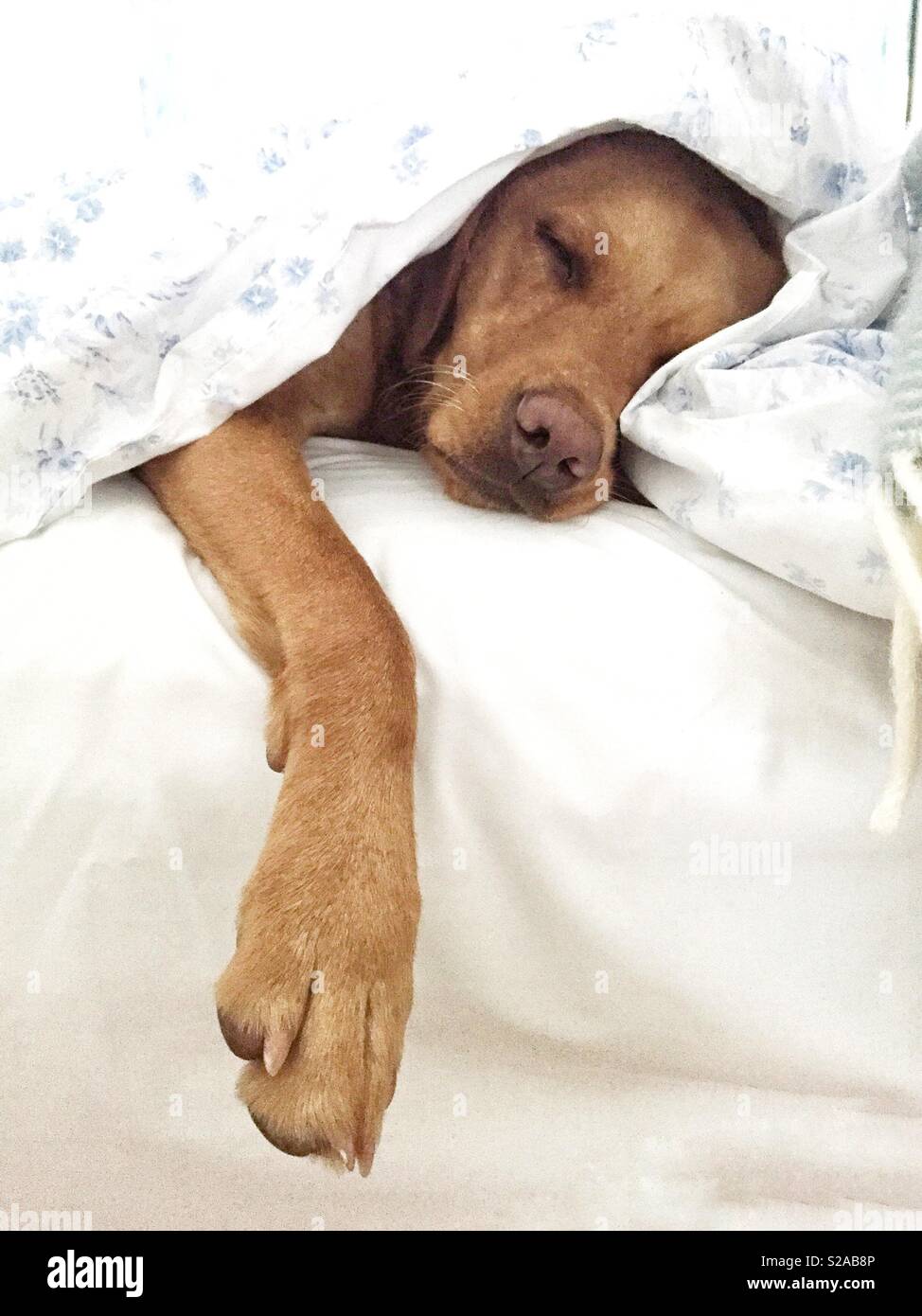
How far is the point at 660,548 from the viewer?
1.15 meters

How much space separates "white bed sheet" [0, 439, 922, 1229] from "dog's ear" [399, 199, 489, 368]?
683 millimetres

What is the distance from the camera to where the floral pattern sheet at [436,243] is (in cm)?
116

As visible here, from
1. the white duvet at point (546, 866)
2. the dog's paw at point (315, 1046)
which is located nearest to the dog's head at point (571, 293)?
the white duvet at point (546, 866)

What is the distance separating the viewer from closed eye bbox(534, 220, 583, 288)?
1.50 m

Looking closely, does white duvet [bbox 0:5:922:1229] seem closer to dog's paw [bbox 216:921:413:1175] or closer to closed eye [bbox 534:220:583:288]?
dog's paw [bbox 216:921:413:1175]

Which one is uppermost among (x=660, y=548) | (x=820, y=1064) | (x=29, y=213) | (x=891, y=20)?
(x=891, y=20)

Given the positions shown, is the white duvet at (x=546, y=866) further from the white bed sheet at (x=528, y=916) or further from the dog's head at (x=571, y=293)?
the dog's head at (x=571, y=293)

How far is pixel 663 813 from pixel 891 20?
3238 mm

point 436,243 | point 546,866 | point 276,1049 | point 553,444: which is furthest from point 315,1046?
point 436,243

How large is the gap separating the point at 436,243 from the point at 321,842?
3.16 feet

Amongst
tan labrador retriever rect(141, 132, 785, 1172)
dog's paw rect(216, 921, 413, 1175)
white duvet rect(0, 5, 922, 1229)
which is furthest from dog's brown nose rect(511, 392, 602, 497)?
dog's paw rect(216, 921, 413, 1175)
